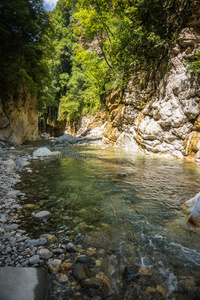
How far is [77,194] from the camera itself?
127 inches

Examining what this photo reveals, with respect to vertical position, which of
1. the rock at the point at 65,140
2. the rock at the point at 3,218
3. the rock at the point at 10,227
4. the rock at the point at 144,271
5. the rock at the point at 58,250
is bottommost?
the rock at the point at 144,271

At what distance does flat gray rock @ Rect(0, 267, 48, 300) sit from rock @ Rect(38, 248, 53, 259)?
218 mm

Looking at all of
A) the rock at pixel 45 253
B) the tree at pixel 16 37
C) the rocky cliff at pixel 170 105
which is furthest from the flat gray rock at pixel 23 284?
the tree at pixel 16 37

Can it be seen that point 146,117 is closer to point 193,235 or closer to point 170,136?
point 170,136

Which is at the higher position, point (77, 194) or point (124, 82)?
point (124, 82)

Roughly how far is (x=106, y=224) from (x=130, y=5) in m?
11.8

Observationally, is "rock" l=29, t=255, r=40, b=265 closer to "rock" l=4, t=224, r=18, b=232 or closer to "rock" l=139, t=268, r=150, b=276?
"rock" l=4, t=224, r=18, b=232

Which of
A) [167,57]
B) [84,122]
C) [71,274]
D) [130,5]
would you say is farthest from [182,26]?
[84,122]

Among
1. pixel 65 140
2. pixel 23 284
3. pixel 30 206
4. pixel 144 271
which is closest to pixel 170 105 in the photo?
pixel 30 206

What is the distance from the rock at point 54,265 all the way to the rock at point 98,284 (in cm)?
29

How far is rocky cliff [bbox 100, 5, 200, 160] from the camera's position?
6.95 m

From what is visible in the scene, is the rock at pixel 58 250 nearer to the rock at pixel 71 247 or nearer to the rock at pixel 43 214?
the rock at pixel 71 247

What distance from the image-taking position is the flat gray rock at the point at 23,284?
42.6 inches

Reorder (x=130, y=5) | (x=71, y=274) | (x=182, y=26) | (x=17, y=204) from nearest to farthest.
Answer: (x=71, y=274) < (x=17, y=204) < (x=182, y=26) < (x=130, y=5)
